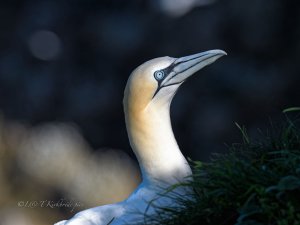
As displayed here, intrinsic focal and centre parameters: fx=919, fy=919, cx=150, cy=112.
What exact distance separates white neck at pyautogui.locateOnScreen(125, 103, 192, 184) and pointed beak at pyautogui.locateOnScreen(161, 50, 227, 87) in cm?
18

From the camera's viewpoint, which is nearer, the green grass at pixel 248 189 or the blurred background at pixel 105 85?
the green grass at pixel 248 189

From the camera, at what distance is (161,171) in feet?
16.1

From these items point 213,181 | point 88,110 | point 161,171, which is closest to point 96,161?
point 88,110

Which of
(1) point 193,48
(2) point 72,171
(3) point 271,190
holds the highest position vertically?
(3) point 271,190

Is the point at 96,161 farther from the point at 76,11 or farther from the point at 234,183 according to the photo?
the point at 234,183

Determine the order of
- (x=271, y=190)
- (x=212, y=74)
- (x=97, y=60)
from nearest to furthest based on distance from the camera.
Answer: (x=271, y=190) < (x=212, y=74) < (x=97, y=60)

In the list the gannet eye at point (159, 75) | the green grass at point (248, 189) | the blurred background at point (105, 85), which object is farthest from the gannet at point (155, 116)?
the blurred background at point (105, 85)

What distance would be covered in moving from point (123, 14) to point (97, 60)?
0.66 m

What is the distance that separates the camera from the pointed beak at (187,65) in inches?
197

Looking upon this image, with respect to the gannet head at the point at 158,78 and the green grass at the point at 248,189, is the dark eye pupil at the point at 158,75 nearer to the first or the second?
the gannet head at the point at 158,78

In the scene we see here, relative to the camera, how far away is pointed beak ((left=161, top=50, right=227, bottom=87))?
5.00 m

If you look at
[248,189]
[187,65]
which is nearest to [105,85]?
[187,65]

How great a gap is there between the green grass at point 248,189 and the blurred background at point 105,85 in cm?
616

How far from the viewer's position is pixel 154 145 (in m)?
4.97
